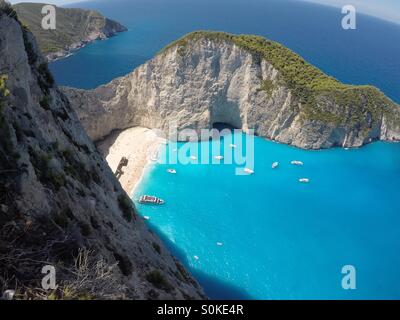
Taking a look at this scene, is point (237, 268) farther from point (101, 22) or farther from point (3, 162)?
Answer: point (101, 22)

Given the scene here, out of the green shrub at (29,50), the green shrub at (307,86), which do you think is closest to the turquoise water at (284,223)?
the green shrub at (307,86)

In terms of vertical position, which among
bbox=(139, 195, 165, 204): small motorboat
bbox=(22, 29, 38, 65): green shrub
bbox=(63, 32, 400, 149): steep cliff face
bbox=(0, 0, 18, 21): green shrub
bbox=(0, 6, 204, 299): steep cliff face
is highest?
bbox=(0, 0, 18, 21): green shrub

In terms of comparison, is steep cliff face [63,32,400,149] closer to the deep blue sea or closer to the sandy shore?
the sandy shore

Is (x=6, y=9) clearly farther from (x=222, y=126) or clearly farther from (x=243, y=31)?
(x=243, y=31)

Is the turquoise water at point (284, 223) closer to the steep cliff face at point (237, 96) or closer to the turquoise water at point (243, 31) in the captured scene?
the steep cliff face at point (237, 96)

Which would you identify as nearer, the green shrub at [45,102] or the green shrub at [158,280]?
the green shrub at [158,280]

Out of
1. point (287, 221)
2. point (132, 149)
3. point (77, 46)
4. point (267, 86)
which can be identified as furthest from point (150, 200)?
point (77, 46)

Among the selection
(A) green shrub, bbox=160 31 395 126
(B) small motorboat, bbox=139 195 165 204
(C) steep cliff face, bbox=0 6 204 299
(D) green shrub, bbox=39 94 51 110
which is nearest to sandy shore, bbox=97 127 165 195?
(B) small motorboat, bbox=139 195 165 204
